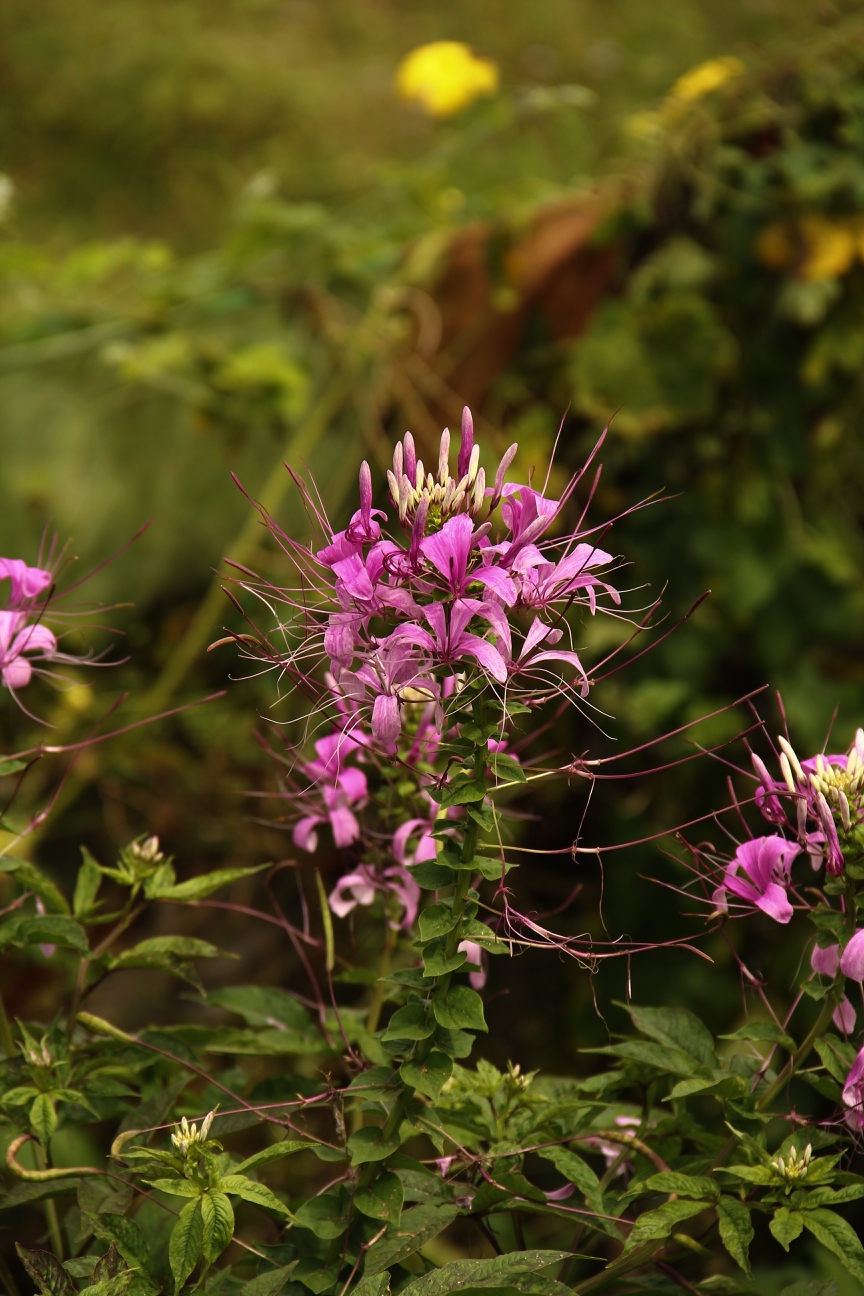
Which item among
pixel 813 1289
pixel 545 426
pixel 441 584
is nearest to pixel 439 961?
pixel 441 584

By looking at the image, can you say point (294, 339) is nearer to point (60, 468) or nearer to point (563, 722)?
point (60, 468)

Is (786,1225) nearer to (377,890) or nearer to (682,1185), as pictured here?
(682,1185)

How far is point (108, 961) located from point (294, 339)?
5.92 feet

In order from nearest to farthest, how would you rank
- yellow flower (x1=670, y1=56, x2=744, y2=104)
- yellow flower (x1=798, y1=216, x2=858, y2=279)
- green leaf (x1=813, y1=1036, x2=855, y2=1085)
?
green leaf (x1=813, y1=1036, x2=855, y2=1085) < yellow flower (x1=798, y1=216, x2=858, y2=279) < yellow flower (x1=670, y1=56, x2=744, y2=104)

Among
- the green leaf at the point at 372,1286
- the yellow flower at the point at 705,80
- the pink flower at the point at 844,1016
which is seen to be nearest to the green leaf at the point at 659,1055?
the pink flower at the point at 844,1016

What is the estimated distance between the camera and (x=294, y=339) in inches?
99.8

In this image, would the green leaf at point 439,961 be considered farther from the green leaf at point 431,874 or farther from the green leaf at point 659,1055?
the green leaf at point 659,1055

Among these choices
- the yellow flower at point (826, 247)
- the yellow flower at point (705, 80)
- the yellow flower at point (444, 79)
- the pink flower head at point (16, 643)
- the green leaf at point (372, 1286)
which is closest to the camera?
the green leaf at point (372, 1286)

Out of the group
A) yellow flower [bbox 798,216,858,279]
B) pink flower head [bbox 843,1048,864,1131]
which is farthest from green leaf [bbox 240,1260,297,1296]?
yellow flower [bbox 798,216,858,279]

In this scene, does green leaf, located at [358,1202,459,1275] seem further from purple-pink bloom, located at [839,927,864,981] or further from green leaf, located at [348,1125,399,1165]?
purple-pink bloom, located at [839,927,864,981]

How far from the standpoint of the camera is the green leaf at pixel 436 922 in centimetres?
76

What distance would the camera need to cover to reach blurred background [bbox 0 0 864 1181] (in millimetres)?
2346

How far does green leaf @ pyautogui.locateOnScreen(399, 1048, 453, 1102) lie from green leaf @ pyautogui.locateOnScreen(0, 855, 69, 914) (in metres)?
0.34

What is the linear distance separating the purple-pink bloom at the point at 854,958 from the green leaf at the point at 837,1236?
6.2 inches
